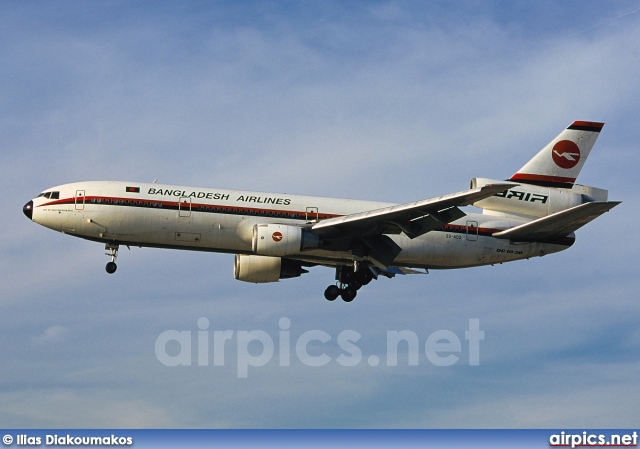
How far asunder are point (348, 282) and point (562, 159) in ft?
44.4

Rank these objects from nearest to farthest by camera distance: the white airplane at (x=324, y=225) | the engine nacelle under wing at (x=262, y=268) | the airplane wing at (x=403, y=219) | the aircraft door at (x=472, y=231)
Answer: the airplane wing at (x=403, y=219), the white airplane at (x=324, y=225), the aircraft door at (x=472, y=231), the engine nacelle under wing at (x=262, y=268)

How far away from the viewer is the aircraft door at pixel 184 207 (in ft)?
162

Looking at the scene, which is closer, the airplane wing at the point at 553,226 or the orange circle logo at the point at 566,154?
the airplane wing at the point at 553,226

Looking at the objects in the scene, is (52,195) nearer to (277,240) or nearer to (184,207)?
(184,207)

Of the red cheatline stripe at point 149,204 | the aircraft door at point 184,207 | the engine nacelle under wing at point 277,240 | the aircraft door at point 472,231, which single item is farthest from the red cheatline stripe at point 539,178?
the aircraft door at point 184,207

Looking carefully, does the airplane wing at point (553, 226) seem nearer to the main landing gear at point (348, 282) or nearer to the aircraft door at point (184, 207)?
the main landing gear at point (348, 282)

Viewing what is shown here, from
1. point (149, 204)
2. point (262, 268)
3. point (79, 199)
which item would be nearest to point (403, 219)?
point (262, 268)

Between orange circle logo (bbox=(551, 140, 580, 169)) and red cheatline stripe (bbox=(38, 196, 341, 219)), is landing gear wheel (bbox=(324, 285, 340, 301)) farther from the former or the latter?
orange circle logo (bbox=(551, 140, 580, 169))

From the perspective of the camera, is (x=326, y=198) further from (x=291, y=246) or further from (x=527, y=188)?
(x=527, y=188)

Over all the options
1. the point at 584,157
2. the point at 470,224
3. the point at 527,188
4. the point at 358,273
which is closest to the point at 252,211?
the point at 358,273

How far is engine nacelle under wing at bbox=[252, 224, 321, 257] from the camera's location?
158 ft

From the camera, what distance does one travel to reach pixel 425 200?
154 ft

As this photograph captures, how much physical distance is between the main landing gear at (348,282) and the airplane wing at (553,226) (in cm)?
695

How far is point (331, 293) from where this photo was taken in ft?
177
